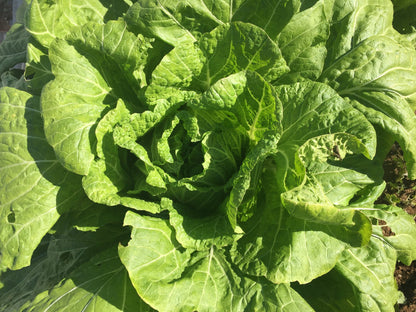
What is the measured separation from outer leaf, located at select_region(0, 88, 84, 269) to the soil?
301cm

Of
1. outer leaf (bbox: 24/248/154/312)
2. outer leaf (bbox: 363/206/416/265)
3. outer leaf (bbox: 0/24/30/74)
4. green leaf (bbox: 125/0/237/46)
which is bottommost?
outer leaf (bbox: 24/248/154/312)

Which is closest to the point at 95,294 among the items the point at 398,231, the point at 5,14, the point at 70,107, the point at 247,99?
the point at 70,107

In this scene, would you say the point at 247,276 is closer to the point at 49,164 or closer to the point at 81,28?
the point at 49,164

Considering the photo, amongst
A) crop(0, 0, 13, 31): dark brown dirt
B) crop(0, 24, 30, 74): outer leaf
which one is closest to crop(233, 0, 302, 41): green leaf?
crop(0, 24, 30, 74): outer leaf

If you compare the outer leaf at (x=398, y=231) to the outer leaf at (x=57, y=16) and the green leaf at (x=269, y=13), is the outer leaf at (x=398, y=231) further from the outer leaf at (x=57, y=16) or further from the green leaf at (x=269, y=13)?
the outer leaf at (x=57, y=16)

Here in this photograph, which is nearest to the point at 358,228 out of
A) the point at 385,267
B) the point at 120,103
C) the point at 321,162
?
the point at 321,162

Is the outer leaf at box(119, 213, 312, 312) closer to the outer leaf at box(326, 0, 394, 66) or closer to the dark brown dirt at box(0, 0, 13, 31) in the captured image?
the outer leaf at box(326, 0, 394, 66)

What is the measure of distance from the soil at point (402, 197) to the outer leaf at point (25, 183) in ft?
9.87

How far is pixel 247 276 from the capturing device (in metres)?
2.49

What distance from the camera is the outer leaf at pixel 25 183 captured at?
8.58 feet

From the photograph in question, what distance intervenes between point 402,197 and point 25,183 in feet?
11.4

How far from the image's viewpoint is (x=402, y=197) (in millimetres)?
3674

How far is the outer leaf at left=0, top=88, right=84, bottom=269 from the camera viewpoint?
262 centimetres

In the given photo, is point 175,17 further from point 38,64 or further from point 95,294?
point 95,294
